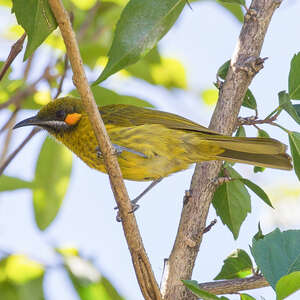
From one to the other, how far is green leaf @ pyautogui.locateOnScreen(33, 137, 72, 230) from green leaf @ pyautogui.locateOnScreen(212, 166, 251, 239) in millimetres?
1071

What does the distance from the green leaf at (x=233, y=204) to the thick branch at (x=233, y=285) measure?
38 cm

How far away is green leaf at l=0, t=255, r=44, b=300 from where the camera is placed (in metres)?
2.87

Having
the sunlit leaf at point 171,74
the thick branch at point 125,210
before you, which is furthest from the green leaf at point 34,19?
the sunlit leaf at point 171,74

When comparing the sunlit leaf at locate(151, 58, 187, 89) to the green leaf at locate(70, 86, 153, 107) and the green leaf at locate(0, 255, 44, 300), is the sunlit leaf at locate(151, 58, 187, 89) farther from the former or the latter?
the green leaf at locate(0, 255, 44, 300)

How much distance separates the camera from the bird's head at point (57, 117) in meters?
3.77

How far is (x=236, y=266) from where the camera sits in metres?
2.76

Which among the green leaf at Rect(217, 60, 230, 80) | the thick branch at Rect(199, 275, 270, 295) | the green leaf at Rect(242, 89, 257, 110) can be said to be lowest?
the thick branch at Rect(199, 275, 270, 295)

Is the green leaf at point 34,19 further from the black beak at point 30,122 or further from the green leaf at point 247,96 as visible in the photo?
the black beak at point 30,122

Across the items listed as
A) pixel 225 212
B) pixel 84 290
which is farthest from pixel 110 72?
pixel 84 290

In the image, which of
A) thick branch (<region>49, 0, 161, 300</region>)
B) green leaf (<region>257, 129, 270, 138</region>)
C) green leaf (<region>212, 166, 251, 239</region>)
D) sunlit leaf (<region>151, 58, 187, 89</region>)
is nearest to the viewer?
thick branch (<region>49, 0, 161, 300</region>)

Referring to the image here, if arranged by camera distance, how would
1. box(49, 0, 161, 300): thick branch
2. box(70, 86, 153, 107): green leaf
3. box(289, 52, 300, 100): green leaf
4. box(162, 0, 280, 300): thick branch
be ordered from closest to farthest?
box(49, 0, 161, 300): thick branch
box(162, 0, 280, 300): thick branch
box(289, 52, 300, 100): green leaf
box(70, 86, 153, 107): green leaf

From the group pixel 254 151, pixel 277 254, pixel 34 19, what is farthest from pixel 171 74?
pixel 277 254

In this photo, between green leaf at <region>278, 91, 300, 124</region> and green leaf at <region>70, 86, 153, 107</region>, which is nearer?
green leaf at <region>278, 91, 300, 124</region>

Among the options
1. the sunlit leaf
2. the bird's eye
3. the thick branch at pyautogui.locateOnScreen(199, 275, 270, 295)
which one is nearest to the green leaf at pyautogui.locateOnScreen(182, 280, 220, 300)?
the thick branch at pyautogui.locateOnScreen(199, 275, 270, 295)
